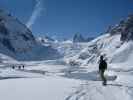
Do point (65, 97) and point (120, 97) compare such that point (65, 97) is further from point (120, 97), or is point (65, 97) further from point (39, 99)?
point (120, 97)

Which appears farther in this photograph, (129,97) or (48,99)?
(129,97)

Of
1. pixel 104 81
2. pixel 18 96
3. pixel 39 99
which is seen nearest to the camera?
pixel 39 99

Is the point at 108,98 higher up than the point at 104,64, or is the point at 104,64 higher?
the point at 104,64

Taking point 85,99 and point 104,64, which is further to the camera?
point 104,64

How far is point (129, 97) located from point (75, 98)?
3.53m

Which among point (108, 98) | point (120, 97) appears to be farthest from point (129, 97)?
→ point (108, 98)

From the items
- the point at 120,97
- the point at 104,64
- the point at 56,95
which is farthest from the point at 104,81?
the point at 56,95

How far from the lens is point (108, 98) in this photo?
1437 centimetres

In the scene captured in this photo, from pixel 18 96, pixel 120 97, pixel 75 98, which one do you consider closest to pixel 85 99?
pixel 75 98

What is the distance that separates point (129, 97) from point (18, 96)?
669 centimetres

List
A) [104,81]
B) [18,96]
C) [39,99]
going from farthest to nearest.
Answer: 1. [104,81]
2. [18,96]
3. [39,99]

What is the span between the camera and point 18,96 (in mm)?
14141

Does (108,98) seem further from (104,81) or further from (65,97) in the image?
(104,81)

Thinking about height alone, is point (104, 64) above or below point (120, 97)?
above
